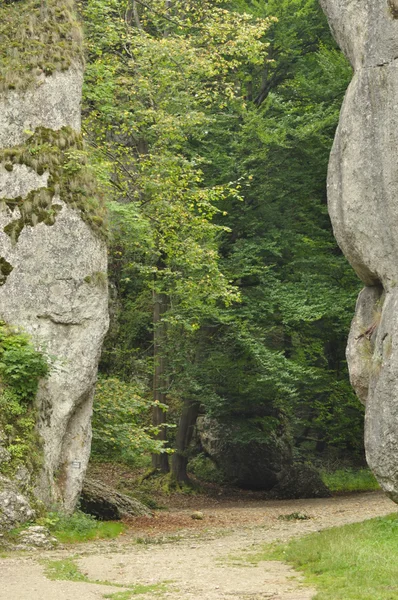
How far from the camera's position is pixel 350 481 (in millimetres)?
27953

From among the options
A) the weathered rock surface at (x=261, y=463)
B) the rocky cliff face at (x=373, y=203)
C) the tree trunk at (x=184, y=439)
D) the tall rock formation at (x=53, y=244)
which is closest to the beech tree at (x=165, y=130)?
the tall rock formation at (x=53, y=244)

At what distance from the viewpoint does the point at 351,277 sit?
2580 cm

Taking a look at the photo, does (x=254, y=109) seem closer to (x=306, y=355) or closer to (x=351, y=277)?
(x=351, y=277)

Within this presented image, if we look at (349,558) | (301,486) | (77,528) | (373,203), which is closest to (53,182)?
(373,203)

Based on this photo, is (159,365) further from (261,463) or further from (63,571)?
(63,571)

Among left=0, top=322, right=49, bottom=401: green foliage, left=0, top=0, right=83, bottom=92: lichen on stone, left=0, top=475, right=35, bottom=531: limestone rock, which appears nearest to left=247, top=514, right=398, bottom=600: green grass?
left=0, top=475, right=35, bottom=531: limestone rock

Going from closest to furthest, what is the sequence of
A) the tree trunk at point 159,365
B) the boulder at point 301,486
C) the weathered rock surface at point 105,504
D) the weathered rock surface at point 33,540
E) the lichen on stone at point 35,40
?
the weathered rock surface at point 33,540 → the lichen on stone at point 35,40 → the weathered rock surface at point 105,504 → the tree trunk at point 159,365 → the boulder at point 301,486

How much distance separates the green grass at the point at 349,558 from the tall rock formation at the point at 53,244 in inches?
203

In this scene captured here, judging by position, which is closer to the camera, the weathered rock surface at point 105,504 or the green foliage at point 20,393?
the green foliage at point 20,393

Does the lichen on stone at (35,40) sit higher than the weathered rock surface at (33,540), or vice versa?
the lichen on stone at (35,40)

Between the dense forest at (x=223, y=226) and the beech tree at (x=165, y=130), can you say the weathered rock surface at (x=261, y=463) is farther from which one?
the beech tree at (x=165, y=130)

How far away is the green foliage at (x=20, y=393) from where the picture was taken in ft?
52.2

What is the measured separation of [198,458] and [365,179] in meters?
16.2

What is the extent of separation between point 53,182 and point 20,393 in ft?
14.9
